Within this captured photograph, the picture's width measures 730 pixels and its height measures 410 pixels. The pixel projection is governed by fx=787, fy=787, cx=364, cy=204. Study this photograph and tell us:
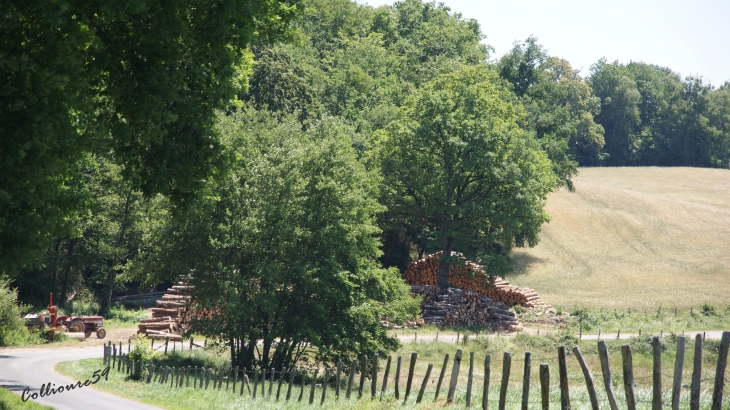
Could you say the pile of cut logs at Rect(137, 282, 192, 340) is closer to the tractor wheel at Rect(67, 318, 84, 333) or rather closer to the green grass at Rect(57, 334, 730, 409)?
the tractor wheel at Rect(67, 318, 84, 333)

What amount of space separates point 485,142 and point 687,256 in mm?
32252

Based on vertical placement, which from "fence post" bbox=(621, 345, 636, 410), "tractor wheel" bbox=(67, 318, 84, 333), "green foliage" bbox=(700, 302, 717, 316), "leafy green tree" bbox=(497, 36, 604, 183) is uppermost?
"leafy green tree" bbox=(497, 36, 604, 183)

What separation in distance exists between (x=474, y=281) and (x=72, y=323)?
27413mm

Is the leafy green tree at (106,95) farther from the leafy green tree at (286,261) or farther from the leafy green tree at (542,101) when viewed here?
the leafy green tree at (542,101)

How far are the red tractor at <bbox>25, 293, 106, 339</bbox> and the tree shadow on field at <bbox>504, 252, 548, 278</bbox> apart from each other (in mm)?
37031

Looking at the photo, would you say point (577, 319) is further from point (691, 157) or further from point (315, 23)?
point (691, 157)

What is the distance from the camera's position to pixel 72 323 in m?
44.0

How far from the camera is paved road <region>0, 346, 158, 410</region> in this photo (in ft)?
78.5

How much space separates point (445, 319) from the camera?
169ft

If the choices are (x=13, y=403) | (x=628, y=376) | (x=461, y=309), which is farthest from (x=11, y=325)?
(x=628, y=376)

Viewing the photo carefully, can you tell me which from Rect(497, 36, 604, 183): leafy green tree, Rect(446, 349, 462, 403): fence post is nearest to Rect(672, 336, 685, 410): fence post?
Rect(446, 349, 462, 403): fence post

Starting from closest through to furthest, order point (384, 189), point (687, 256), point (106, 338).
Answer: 1. point (106, 338)
2. point (384, 189)
3. point (687, 256)

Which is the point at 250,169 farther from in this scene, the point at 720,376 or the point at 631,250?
the point at 631,250

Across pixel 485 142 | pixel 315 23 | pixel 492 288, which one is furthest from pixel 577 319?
pixel 315 23
